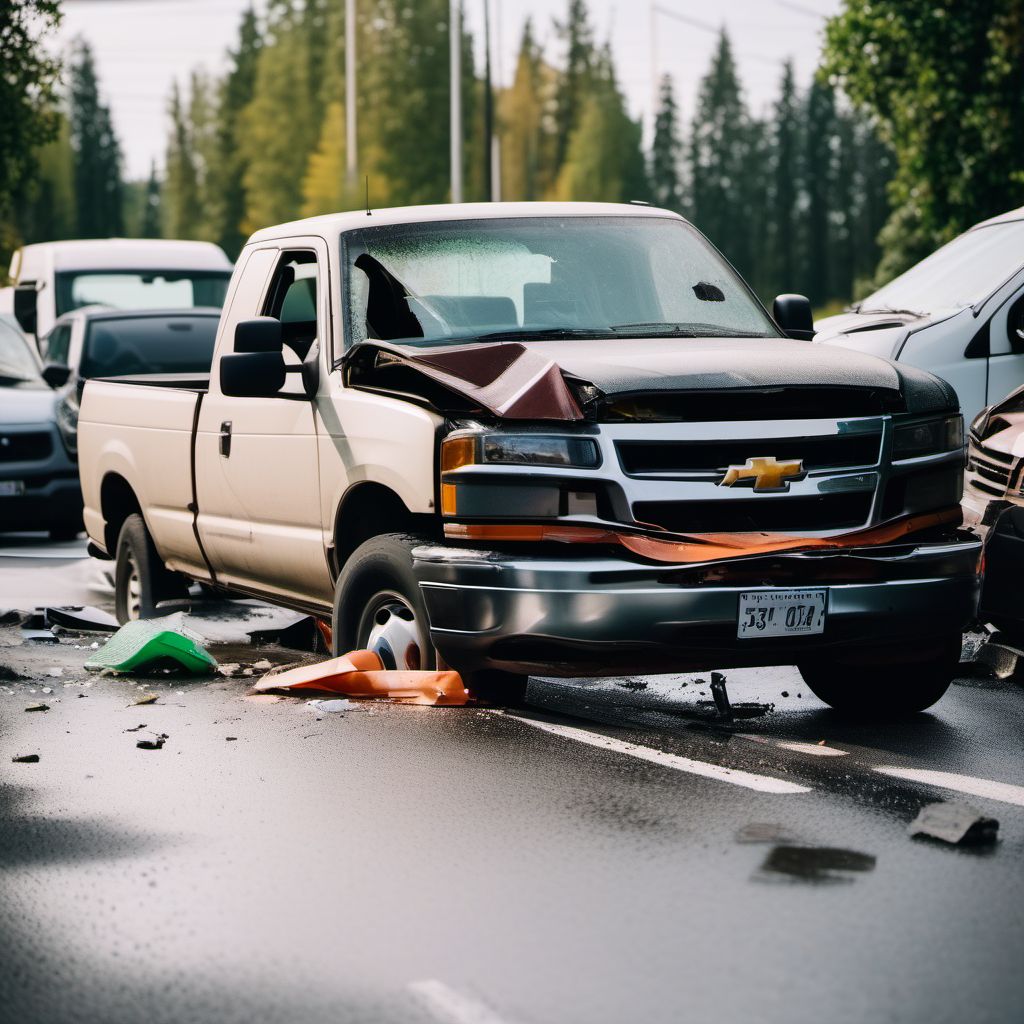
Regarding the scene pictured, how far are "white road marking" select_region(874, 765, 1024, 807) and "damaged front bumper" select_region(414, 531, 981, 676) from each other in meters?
0.56

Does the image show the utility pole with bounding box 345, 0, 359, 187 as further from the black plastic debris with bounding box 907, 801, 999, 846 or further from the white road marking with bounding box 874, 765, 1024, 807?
the black plastic debris with bounding box 907, 801, 999, 846

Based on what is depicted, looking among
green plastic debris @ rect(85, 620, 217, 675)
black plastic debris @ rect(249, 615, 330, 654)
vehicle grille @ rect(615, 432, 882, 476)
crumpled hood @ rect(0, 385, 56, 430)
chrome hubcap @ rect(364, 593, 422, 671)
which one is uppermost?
vehicle grille @ rect(615, 432, 882, 476)

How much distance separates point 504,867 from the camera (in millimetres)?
5348

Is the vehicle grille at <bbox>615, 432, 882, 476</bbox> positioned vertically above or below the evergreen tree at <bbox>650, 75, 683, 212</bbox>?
below

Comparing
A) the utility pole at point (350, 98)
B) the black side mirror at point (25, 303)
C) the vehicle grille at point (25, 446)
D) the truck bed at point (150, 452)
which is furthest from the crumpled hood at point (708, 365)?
the utility pole at point (350, 98)

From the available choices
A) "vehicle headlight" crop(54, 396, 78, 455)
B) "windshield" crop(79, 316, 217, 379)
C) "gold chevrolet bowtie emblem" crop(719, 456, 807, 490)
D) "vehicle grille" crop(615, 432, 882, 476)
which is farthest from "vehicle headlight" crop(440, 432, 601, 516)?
"windshield" crop(79, 316, 217, 379)

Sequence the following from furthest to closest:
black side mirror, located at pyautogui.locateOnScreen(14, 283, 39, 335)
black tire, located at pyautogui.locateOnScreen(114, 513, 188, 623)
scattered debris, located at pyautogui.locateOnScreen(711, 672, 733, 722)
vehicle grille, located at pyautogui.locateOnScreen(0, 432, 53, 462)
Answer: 1. black side mirror, located at pyautogui.locateOnScreen(14, 283, 39, 335)
2. vehicle grille, located at pyautogui.locateOnScreen(0, 432, 53, 462)
3. black tire, located at pyautogui.locateOnScreen(114, 513, 188, 623)
4. scattered debris, located at pyautogui.locateOnScreen(711, 672, 733, 722)

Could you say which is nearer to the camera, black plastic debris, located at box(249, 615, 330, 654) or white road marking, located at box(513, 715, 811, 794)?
white road marking, located at box(513, 715, 811, 794)

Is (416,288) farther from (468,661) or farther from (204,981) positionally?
(204,981)

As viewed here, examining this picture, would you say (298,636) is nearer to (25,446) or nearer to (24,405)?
(25,446)

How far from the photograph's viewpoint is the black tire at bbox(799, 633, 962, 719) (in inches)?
301

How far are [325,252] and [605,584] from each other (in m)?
2.54

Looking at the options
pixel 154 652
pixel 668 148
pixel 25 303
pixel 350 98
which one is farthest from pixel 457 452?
pixel 668 148

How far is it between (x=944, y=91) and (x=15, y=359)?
15.4 metres
